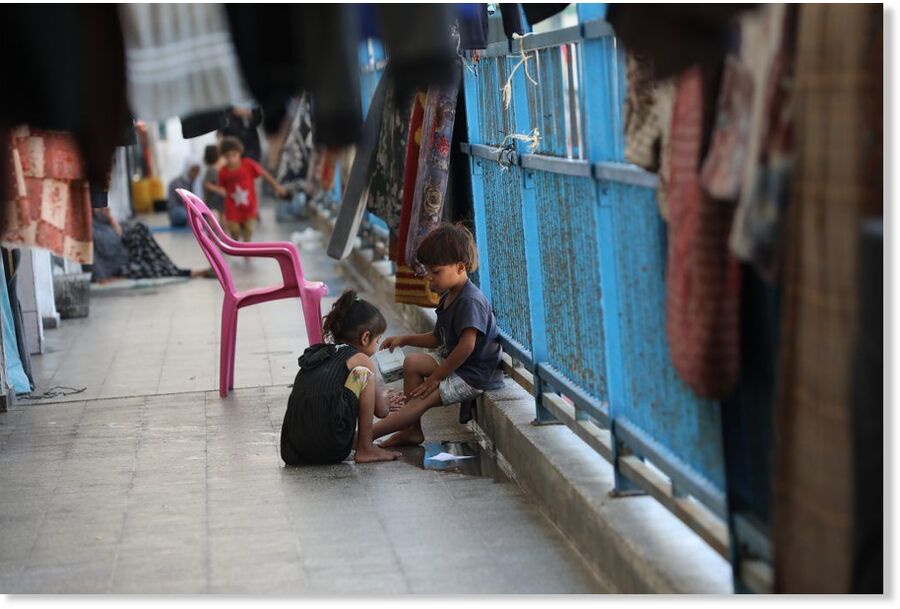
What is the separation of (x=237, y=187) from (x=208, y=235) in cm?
753

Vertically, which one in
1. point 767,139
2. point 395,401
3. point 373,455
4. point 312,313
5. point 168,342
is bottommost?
point 168,342

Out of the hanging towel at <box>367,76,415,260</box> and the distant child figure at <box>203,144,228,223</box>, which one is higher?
the hanging towel at <box>367,76,415,260</box>

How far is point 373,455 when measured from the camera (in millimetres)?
6547

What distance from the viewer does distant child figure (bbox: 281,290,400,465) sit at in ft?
21.0

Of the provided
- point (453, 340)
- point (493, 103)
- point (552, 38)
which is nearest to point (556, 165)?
point (552, 38)

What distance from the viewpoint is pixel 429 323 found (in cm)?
948

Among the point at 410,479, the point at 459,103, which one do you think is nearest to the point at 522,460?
the point at 410,479

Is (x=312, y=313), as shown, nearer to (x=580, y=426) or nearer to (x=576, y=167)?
(x=580, y=426)

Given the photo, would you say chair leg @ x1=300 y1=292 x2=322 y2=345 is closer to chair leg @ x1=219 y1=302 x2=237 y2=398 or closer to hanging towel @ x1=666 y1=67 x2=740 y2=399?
chair leg @ x1=219 y1=302 x2=237 y2=398

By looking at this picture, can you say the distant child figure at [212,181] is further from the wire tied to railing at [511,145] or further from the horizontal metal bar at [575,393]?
the horizontal metal bar at [575,393]

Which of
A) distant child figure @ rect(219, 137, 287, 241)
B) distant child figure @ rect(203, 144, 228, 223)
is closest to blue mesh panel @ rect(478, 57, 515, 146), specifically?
distant child figure @ rect(219, 137, 287, 241)

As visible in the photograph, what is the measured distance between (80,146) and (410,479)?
3.31 m

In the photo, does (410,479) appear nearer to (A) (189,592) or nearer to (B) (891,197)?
(A) (189,592)

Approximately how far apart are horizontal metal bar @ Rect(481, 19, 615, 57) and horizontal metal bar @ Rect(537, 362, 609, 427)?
135 centimetres
